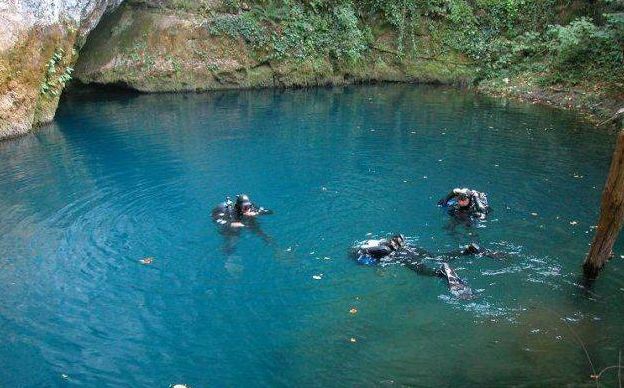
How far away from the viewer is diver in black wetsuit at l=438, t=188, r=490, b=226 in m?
10.3

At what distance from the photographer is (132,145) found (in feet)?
54.6

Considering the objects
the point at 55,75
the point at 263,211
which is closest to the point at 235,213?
the point at 263,211

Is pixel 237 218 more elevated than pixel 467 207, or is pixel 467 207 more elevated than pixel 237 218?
pixel 467 207

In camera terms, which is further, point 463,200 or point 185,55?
point 185,55

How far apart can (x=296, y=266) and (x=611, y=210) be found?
4.61 metres

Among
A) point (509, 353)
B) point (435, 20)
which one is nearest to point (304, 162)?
point (509, 353)

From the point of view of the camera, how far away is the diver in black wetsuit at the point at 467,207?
10.3 meters

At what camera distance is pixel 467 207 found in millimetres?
10406

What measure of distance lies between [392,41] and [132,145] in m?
17.7

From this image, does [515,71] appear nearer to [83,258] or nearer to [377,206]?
[377,206]

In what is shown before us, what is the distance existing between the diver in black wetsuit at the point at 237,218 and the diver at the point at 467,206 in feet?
11.8

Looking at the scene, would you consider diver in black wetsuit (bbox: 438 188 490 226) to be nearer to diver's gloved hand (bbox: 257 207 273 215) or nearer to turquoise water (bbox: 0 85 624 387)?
turquoise water (bbox: 0 85 624 387)

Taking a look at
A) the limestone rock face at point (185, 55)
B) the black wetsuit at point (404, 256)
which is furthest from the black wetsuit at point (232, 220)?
the limestone rock face at point (185, 55)

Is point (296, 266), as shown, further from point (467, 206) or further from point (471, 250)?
point (467, 206)
